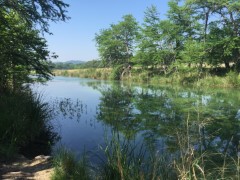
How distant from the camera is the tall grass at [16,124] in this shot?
6977mm

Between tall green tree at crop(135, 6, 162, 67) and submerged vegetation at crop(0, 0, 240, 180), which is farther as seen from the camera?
tall green tree at crop(135, 6, 162, 67)

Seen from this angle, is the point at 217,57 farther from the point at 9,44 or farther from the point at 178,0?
the point at 9,44

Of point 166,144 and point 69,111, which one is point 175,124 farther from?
point 69,111

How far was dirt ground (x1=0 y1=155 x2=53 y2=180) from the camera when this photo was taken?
5391 millimetres

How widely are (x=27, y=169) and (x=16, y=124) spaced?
2.08 meters

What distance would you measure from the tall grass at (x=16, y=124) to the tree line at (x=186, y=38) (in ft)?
86.4

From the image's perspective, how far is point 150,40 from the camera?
43.4 metres

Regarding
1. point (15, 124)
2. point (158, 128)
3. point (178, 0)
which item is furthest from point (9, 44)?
point (178, 0)

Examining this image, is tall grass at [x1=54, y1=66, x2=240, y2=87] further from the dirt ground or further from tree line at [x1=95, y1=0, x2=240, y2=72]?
the dirt ground

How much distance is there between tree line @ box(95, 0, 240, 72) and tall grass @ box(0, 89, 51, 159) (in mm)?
26342

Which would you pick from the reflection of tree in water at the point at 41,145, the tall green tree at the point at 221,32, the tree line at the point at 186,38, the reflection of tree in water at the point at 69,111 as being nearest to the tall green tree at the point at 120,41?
the tree line at the point at 186,38

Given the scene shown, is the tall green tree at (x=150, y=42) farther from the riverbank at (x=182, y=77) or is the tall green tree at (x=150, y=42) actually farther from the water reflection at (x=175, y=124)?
the water reflection at (x=175, y=124)

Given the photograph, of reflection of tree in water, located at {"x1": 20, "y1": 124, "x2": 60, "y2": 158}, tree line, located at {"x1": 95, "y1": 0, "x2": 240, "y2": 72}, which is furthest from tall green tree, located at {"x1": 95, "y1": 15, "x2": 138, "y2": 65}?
reflection of tree in water, located at {"x1": 20, "y1": 124, "x2": 60, "y2": 158}

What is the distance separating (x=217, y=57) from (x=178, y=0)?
10123 millimetres
